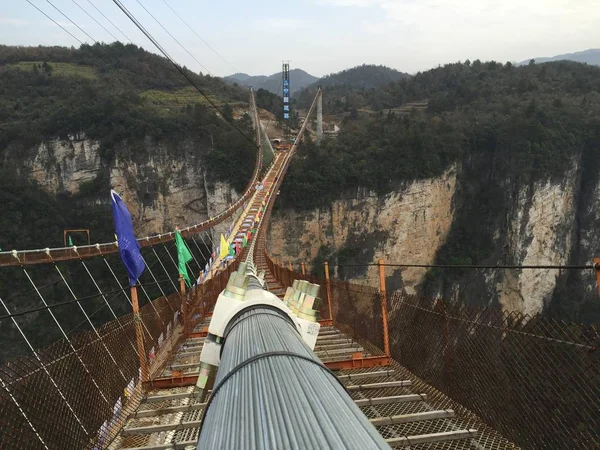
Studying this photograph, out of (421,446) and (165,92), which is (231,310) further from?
(165,92)

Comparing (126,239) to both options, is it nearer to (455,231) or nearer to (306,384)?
(306,384)

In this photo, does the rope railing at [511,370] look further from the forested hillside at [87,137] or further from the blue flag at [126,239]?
the forested hillside at [87,137]

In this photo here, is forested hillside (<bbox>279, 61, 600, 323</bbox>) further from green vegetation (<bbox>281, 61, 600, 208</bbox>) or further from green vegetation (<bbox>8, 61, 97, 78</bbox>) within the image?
green vegetation (<bbox>8, 61, 97, 78</bbox>)

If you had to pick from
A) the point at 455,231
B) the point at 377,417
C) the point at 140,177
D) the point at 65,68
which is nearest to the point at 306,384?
the point at 377,417

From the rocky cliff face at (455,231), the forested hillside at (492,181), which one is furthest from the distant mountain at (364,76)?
the rocky cliff face at (455,231)

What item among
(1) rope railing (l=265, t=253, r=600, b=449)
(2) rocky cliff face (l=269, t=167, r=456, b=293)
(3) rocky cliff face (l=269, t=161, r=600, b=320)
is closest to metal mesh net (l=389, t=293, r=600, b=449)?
(1) rope railing (l=265, t=253, r=600, b=449)

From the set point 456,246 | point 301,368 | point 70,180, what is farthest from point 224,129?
point 301,368

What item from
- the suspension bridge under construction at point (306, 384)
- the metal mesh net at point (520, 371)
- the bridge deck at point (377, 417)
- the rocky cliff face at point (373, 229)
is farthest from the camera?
the rocky cliff face at point (373, 229)
